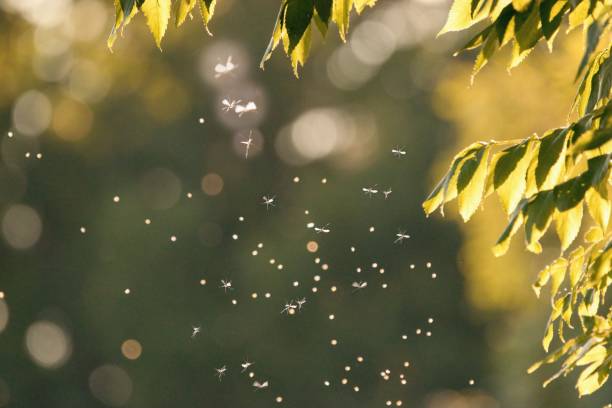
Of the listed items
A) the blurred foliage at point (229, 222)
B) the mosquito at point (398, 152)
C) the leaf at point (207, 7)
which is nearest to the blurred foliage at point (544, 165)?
the leaf at point (207, 7)

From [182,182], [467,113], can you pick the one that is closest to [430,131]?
[467,113]

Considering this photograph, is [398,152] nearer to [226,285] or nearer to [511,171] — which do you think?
[226,285]

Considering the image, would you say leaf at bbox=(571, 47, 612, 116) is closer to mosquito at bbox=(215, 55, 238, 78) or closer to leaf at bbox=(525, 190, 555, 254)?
leaf at bbox=(525, 190, 555, 254)

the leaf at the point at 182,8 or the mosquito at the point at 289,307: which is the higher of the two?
the mosquito at the point at 289,307

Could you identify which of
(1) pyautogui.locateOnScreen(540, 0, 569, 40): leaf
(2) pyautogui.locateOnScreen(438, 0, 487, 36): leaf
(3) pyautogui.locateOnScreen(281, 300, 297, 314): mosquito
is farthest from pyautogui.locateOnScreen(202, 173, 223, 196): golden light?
(1) pyautogui.locateOnScreen(540, 0, 569, 40): leaf

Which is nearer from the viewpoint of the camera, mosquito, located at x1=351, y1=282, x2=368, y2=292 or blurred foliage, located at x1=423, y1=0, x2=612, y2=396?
blurred foliage, located at x1=423, y1=0, x2=612, y2=396

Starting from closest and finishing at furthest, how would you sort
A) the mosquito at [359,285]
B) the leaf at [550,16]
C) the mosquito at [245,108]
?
the leaf at [550,16] < the mosquito at [359,285] < the mosquito at [245,108]

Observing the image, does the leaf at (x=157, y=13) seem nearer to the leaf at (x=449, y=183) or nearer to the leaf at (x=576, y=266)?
the leaf at (x=449, y=183)
